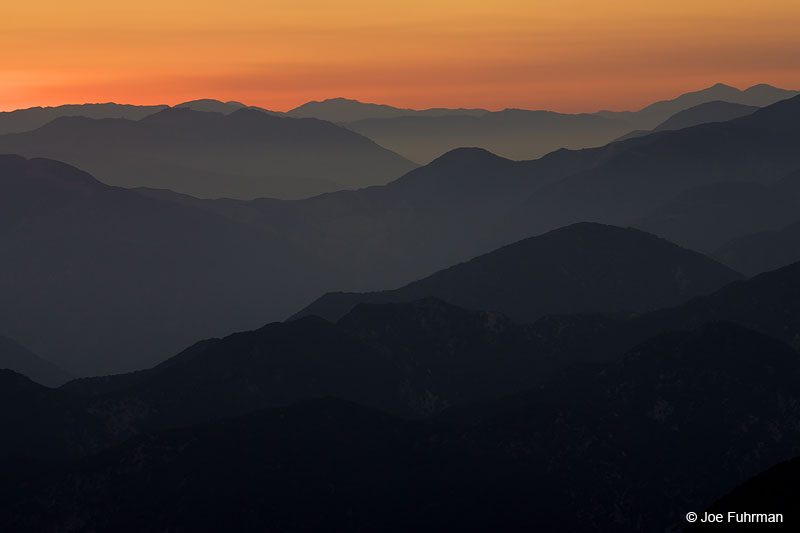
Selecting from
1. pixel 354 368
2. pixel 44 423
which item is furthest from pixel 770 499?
pixel 44 423

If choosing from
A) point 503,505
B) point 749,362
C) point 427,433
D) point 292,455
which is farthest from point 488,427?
point 749,362

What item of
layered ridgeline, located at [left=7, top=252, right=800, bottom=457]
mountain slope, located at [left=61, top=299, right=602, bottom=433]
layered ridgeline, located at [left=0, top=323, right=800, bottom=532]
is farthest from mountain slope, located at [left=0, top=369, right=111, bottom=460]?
layered ridgeline, located at [left=0, top=323, right=800, bottom=532]

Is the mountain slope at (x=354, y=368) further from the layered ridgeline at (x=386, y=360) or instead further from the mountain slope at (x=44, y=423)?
the mountain slope at (x=44, y=423)

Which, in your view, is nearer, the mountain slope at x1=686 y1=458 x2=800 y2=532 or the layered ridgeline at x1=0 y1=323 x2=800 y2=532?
the mountain slope at x1=686 y1=458 x2=800 y2=532

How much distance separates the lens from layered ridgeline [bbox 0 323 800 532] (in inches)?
4592

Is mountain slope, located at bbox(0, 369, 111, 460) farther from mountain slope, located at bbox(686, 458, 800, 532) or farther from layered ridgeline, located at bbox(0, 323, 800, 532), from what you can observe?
mountain slope, located at bbox(686, 458, 800, 532)

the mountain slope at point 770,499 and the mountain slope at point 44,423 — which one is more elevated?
the mountain slope at point 44,423

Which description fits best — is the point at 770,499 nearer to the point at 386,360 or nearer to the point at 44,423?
the point at 386,360

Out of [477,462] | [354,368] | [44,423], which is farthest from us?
[354,368]

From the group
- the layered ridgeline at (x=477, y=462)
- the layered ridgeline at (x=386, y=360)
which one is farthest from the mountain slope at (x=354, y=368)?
the layered ridgeline at (x=477, y=462)

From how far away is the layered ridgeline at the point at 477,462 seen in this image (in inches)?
4592

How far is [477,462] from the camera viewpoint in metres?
127

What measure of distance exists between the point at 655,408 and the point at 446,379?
161 feet

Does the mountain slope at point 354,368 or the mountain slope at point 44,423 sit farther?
the mountain slope at point 354,368
